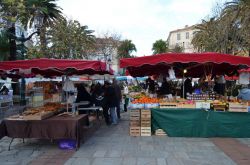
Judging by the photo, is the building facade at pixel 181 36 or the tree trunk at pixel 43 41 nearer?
the tree trunk at pixel 43 41

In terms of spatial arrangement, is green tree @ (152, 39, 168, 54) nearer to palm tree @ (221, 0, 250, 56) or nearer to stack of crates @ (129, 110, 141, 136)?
palm tree @ (221, 0, 250, 56)

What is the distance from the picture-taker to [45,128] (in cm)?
891

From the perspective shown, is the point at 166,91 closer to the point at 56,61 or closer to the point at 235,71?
the point at 235,71

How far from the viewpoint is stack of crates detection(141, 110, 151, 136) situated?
10570 millimetres

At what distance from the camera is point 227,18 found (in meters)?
30.0

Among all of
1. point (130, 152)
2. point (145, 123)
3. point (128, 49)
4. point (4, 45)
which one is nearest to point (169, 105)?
point (145, 123)

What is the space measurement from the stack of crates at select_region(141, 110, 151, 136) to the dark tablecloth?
2.36m

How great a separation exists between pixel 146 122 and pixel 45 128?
3250 mm

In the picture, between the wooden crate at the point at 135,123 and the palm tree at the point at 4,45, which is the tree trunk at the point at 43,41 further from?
the wooden crate at the point at 135,123

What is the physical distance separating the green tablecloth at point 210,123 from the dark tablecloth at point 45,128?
3.30 m

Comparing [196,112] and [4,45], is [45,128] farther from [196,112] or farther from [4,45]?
[4,45]

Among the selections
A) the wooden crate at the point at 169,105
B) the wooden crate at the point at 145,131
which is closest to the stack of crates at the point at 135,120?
the wooden crate at the point at 145,131

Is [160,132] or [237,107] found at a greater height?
[237,107]

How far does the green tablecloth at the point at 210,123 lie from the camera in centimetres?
1030
